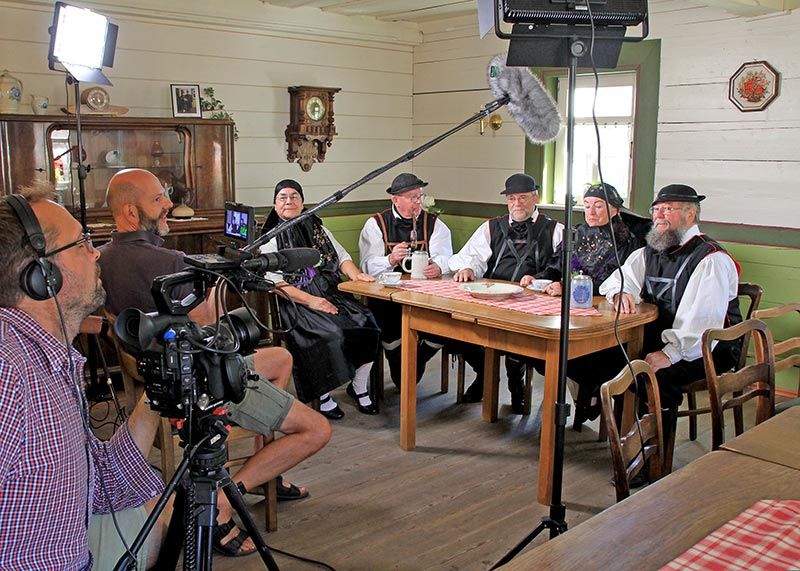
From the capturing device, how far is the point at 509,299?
3463 mm

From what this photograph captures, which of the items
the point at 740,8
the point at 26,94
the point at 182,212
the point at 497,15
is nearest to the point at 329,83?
the point at 182,212

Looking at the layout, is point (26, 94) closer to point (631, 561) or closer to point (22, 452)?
point (22, 452)

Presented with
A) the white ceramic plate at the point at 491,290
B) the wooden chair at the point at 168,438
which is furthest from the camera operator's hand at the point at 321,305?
the wooden chair at the point at 168,438

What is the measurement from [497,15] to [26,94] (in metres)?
3.44

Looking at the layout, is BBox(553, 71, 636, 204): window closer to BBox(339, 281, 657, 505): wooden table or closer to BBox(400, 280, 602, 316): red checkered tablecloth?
BBox(400, 280, 602, 316): red checkered tablecloth

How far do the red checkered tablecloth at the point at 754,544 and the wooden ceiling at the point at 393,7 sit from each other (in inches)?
170

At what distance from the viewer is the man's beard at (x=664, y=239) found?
11.9 feet

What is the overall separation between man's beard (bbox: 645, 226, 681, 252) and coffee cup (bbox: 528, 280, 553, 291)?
0.51m

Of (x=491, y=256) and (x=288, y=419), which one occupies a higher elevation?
(x=491, y=256)

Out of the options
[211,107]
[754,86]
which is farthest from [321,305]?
[754,86]

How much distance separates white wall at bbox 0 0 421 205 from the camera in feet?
15.2

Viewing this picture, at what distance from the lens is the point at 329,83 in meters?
5.87

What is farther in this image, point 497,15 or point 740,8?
point 740,8

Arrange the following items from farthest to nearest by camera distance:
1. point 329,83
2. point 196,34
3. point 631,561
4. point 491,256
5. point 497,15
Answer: point 329,83 → point 196,34 → point 491,256 → point 497,15 → point 631,561
